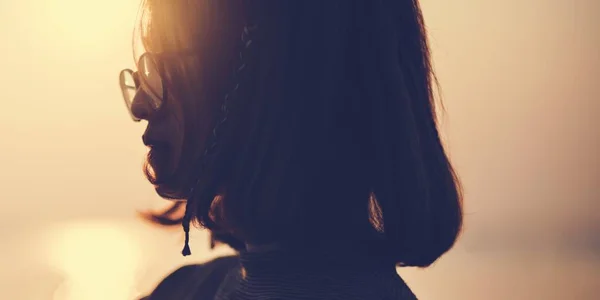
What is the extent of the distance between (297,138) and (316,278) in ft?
0.45

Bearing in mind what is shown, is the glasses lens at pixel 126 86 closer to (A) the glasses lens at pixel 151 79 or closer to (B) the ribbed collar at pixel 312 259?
(A) the glasses lens at pixel 151 79

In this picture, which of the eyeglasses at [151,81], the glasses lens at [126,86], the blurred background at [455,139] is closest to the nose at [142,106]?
the eyeglasses at [151,81]

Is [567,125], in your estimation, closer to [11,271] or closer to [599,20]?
[599,20]

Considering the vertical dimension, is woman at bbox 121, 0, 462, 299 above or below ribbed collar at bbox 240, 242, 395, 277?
above

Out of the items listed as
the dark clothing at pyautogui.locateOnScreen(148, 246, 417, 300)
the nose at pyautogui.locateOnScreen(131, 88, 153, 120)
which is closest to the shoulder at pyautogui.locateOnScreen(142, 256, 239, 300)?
the dark clothing at pyautogui.locateOnScreen(148, 246, 417, 300)

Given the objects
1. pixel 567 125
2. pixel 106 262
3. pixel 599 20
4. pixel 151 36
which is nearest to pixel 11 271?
pixel 106 262

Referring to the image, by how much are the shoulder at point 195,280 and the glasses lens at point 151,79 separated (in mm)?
203

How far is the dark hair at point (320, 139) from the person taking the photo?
567 mm

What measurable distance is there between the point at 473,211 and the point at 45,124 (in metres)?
1.39

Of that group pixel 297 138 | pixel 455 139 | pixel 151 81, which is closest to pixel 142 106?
pixel 151 81

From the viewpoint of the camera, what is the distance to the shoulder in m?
0.67

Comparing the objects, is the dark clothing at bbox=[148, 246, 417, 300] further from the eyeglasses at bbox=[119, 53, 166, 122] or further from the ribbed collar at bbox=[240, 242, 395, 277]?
the eyeglasses at bbox=[119, 53, 166, 122]

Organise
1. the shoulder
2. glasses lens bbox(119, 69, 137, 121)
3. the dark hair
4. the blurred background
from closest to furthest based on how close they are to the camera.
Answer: the dark hair, the shoulder, glasses lens bbox(119, 69, 137, 121), the blurred background

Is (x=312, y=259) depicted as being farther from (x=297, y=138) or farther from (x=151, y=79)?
(x=151, y=79)
